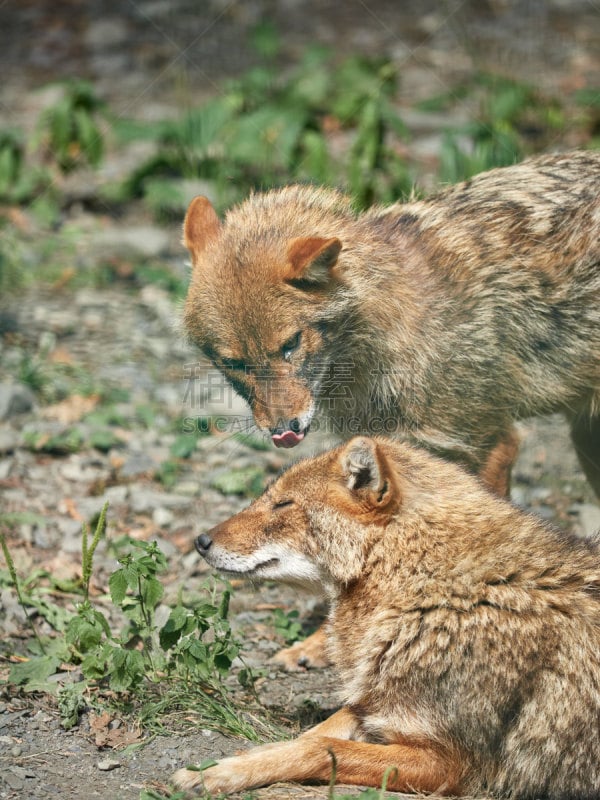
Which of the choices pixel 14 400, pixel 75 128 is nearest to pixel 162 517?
pixel 14 400

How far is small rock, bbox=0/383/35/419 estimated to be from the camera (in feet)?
27.7

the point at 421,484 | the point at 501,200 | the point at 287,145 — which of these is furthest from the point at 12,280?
the point at 421,484

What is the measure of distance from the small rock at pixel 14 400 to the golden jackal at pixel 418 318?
8.15 ft

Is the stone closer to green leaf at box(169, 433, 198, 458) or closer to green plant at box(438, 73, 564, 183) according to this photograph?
A: green plant at box(438, 73, 564, 183)

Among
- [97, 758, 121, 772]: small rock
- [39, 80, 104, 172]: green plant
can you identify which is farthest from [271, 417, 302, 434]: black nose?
[39, 80, 104, 172]: green plant

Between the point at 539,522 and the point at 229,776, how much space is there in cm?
182

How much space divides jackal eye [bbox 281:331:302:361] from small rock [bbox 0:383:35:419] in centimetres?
316

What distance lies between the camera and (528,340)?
6430 mm

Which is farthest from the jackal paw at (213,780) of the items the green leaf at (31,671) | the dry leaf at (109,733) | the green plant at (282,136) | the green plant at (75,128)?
the green plant at (75,128)

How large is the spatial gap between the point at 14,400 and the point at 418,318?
3775 mm

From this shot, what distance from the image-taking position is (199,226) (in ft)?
22.1

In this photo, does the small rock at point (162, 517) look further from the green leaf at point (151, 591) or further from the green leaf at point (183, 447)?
the green leaf at point (151, 591)

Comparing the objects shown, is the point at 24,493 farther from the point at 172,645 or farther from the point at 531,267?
the point at 531,267

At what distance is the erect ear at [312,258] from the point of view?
238 inches
